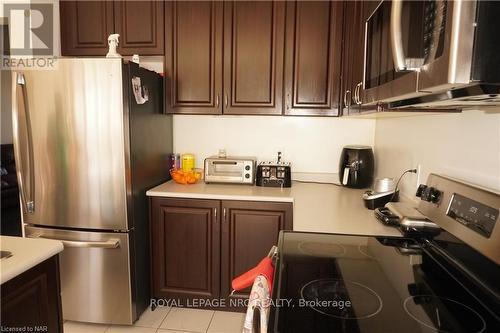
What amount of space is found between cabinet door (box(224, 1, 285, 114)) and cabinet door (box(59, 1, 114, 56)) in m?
0.85

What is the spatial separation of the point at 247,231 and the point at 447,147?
1.24 m

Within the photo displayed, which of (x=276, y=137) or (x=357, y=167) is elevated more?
(x=276, y=137)

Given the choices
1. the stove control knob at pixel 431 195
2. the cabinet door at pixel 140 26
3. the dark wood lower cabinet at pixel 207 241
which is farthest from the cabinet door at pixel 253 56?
the stove control knob at pixel 431 195

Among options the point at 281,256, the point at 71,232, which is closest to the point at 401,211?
the point at 281,256

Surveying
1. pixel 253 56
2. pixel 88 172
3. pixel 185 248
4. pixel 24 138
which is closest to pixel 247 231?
pixel 185 248

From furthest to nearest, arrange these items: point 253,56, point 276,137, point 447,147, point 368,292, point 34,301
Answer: point 276,137, point 253,56, point 447,147, point 34,301, point 368,292

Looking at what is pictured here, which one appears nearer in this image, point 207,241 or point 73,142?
point 73,142

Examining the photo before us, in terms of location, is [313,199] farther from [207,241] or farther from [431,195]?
[431,195]

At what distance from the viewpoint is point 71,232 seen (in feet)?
6.68

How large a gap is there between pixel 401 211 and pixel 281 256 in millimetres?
635

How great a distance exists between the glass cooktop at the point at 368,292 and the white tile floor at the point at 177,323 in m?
1.17

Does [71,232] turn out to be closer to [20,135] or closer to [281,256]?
[20,135]

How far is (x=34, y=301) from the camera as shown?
112 centimetres

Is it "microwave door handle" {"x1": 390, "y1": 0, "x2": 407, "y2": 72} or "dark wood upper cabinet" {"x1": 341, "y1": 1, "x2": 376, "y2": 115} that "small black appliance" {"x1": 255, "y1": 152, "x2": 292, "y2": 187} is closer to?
→ "dark wood upper cabinet" {"x1": 341, "y1": 1, "x2": 376, "y2": 115}
